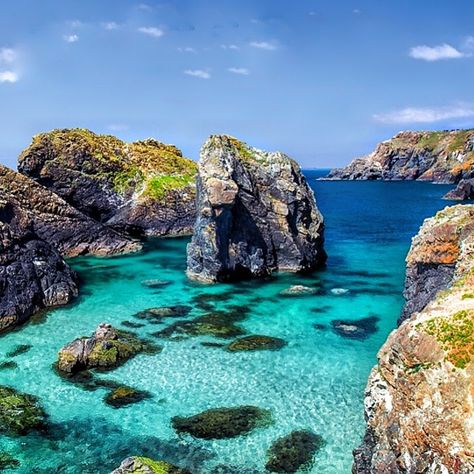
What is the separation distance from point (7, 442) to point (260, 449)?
11.2 m

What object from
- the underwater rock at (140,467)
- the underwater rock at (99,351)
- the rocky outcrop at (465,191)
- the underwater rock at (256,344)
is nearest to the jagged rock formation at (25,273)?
the underwater rock at (99,351)

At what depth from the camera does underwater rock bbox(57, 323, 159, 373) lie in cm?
3055

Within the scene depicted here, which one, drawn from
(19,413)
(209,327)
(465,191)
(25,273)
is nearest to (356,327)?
(209,327)

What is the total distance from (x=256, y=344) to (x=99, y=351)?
10134 mm

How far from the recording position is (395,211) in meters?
130

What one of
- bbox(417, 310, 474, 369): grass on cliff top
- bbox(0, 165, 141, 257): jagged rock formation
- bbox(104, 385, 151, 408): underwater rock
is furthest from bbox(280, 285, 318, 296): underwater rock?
bbox(417, 310, 474, 369): grass on cliff top

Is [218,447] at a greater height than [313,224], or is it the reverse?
[313,224]

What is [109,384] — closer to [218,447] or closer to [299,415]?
[218,447]

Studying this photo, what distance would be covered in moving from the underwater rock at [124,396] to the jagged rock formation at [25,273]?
14.5m

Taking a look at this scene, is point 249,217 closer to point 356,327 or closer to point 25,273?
point 356,327

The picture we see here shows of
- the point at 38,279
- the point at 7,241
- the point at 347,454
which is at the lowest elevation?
the point at 347,454

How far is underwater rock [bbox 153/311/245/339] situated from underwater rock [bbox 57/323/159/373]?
10.1ft

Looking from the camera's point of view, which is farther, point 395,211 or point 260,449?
point 395,211

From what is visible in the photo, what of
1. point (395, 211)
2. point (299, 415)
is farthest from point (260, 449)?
point (395, 211)
